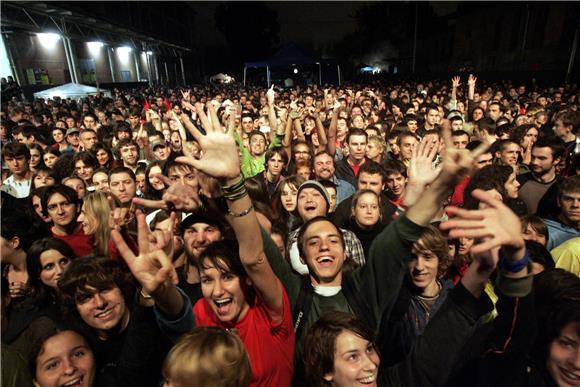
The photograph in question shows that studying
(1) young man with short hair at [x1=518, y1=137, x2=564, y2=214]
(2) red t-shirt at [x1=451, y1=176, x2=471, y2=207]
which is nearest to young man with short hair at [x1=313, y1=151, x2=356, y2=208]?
(2) red t-shirt at [x1=451, y1=176, x2=471, y2=207]

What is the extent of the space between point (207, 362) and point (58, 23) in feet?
97.4

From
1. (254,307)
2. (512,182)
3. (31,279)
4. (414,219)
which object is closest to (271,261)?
(254,307)

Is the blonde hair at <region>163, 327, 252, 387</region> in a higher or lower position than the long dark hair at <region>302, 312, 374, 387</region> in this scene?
higher

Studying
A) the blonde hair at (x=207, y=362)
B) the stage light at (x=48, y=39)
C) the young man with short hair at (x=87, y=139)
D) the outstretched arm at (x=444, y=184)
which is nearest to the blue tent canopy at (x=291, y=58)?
the stage light at (x=48, y=39)

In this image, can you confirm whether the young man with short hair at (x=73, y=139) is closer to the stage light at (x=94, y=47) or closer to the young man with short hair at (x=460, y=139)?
the young man with short hair at (x=460, y=139)

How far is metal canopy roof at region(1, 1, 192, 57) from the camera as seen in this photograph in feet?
66.0

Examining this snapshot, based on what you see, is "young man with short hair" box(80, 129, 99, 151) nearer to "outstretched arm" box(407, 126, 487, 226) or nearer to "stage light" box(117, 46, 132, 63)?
"outstretched arm" box(407, 126, 487, 226)

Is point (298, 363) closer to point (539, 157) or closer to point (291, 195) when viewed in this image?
point (291, 195)

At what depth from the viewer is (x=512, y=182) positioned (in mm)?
4133

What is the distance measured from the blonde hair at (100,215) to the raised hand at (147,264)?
1662 millimetres

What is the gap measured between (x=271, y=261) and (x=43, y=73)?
27.7m

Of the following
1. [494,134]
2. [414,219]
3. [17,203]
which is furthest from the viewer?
[494,134]

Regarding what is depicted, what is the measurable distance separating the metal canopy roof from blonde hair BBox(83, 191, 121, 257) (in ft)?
67.7

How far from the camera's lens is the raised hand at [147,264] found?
1792mm
